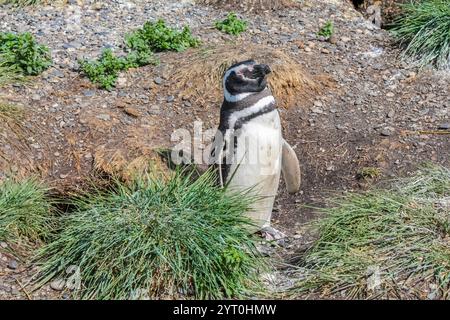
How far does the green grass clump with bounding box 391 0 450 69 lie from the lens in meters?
7.07

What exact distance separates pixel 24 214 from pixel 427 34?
11.9 feet

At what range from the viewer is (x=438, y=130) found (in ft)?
21.1

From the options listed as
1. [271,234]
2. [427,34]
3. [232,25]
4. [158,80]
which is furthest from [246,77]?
[427,34]

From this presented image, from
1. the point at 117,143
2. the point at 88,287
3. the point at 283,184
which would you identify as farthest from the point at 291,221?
the point at 88,287

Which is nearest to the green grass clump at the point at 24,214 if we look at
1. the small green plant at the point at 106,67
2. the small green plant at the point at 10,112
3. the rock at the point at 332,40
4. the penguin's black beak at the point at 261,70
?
the small green plant at the point at 10,112

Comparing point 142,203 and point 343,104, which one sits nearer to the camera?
point 142,203

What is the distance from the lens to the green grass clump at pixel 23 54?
6832 millimetres

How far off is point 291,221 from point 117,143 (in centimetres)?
136

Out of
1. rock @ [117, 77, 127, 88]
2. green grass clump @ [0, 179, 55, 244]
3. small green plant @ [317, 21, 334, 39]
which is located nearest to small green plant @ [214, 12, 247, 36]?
small green plant @ [317, 21, 334, 39]

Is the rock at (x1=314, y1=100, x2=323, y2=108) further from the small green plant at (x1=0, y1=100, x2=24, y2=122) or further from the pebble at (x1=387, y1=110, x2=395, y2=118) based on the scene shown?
the small green plant at (x1=0, y1=100, x2=24, y2=122)

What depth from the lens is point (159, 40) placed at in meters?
7.18

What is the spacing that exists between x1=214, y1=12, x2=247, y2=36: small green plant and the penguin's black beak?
2.05 metres

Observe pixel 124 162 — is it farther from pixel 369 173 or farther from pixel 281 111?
pixel 369 173
